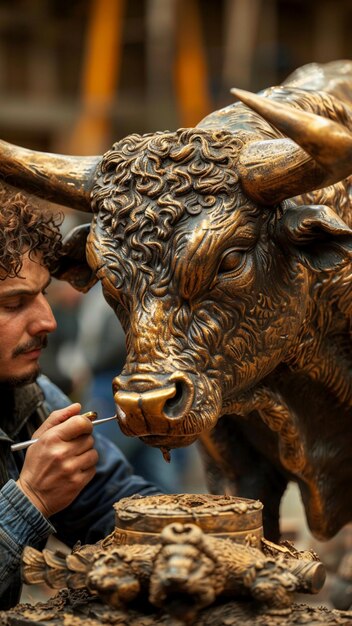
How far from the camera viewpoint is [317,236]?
10.9 feet

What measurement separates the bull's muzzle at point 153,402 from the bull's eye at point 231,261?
0.38 metres

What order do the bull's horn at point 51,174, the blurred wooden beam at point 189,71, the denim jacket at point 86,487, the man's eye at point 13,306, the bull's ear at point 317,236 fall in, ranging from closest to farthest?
the bull's ear at point 317,236
the bull's horn at point 51,174
the man's eye at point 13,306
the denim jacket at point 86,487
the blurred wooden beam at point 189,71

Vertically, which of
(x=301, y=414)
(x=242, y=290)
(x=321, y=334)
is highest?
(x=242, y=290)

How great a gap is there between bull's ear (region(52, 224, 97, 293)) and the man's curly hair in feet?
0.11

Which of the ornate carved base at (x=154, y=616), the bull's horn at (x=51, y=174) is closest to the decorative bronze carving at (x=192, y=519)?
the ornate carved base at (x=154, y=616)

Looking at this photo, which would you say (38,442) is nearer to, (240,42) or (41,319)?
(41,319)

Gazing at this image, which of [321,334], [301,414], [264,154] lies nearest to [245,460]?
[301,414]

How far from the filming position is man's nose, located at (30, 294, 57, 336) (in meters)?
3.80

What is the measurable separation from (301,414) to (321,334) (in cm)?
33

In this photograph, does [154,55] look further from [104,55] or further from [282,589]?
[282,589]

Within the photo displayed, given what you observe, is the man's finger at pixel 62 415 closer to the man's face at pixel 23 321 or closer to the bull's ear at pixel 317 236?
the man's face at pixel 23 321

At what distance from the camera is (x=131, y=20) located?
17.3m

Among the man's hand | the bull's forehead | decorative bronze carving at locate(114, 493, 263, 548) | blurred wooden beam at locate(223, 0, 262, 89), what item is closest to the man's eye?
the man's hand

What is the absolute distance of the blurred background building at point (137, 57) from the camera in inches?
590
